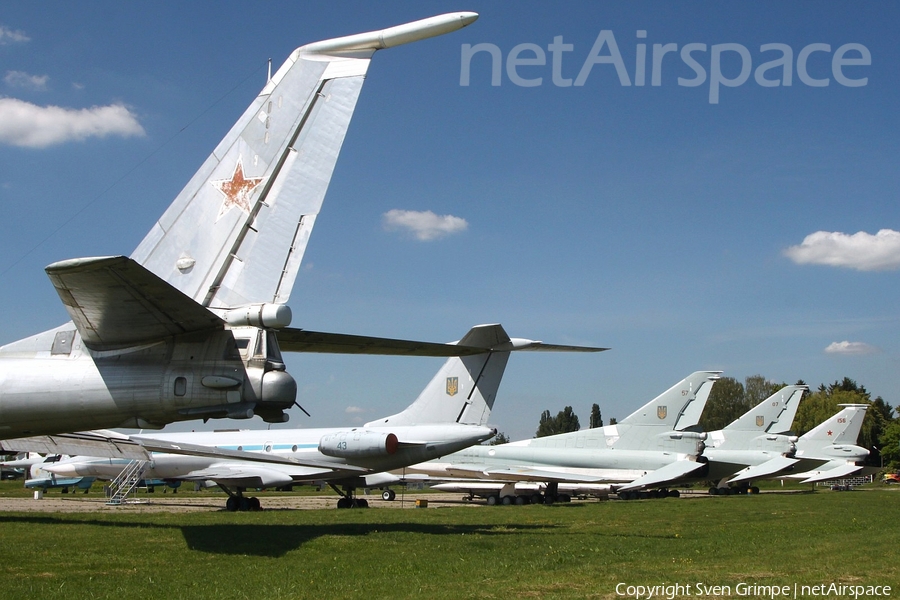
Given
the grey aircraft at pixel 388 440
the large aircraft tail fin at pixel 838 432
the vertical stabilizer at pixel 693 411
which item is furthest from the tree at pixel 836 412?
the grey aircraft at pixel 388 440

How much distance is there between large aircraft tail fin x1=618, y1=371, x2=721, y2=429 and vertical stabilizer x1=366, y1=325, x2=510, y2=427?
1490 centimetres

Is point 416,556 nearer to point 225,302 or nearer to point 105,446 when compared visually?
point 225,302

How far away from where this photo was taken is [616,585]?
8.60m

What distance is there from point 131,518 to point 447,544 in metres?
9.91

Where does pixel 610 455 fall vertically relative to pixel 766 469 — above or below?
above

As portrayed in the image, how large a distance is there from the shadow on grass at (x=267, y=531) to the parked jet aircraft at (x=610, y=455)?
1374cm

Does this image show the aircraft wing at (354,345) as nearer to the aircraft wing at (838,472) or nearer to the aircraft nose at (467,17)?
the aircraft nose at (467,17)

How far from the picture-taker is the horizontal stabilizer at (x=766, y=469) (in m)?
37.6

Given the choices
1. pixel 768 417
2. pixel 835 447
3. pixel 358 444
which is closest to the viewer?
pixel 358 444

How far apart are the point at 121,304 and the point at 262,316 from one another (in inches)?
46.5

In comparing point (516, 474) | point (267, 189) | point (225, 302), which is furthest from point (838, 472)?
point (225, 302)

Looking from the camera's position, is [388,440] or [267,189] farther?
[388,440]

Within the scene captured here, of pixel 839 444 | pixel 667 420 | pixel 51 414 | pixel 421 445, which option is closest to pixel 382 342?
pixel 51 414

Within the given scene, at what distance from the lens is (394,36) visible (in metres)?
7.32
